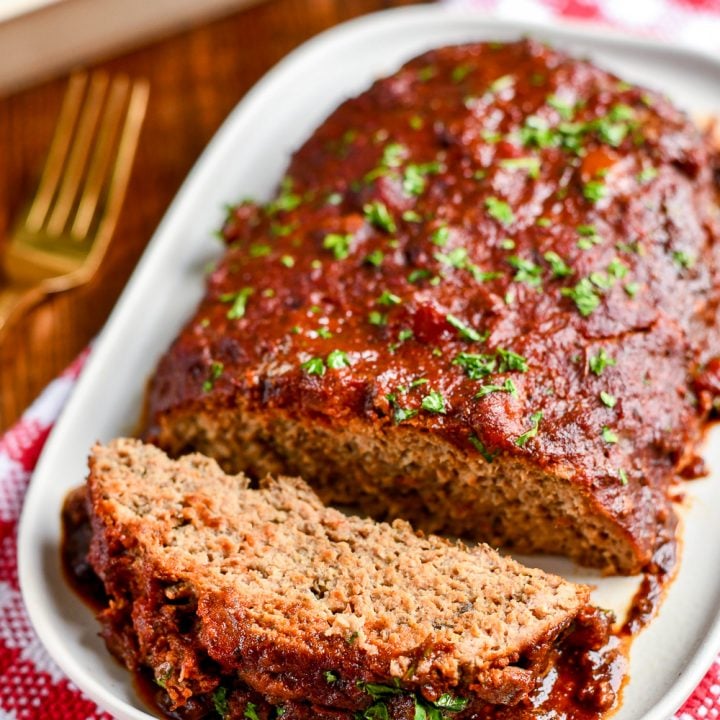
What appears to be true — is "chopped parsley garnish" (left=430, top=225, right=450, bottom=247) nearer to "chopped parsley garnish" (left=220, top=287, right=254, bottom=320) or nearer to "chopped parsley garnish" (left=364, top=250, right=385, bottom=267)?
"chopped parsley garnish" (left=364, top=250, right=385, bottom=267)

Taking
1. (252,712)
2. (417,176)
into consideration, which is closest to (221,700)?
(252,712)

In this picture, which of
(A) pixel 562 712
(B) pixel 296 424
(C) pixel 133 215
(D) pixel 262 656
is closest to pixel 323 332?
(B) pixel 296 424

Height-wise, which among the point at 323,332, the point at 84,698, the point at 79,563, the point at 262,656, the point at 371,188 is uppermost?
the point at 371,188

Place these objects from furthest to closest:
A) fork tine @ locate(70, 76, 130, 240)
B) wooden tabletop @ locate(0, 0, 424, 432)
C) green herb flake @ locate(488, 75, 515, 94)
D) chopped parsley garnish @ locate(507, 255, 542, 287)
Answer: fork tine @ locate(70, 76, 130, 240)
wooden tabletop @ locate(0, 0, 424, 432)
green herb flake @ locate(488, 75, 515, 94)
chopped parsley garnish @ locate(507, 255, 542, 287)

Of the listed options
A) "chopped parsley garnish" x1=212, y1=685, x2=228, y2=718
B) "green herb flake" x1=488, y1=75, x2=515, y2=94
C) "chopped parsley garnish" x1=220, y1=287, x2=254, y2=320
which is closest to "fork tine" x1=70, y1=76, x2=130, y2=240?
"chopped parsley garnish" x1=220, y1=287, x2=254, y2=320

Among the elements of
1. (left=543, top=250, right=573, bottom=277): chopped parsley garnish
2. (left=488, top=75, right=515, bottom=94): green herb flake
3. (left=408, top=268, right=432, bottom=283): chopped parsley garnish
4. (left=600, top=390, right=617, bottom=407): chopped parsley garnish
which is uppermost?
(left=488, top=75, right=515, bottom=94): green herb flake

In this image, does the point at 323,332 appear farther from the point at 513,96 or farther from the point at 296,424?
the point at 513,96

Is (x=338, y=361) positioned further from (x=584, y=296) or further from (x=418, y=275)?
(x=584, y=296)
